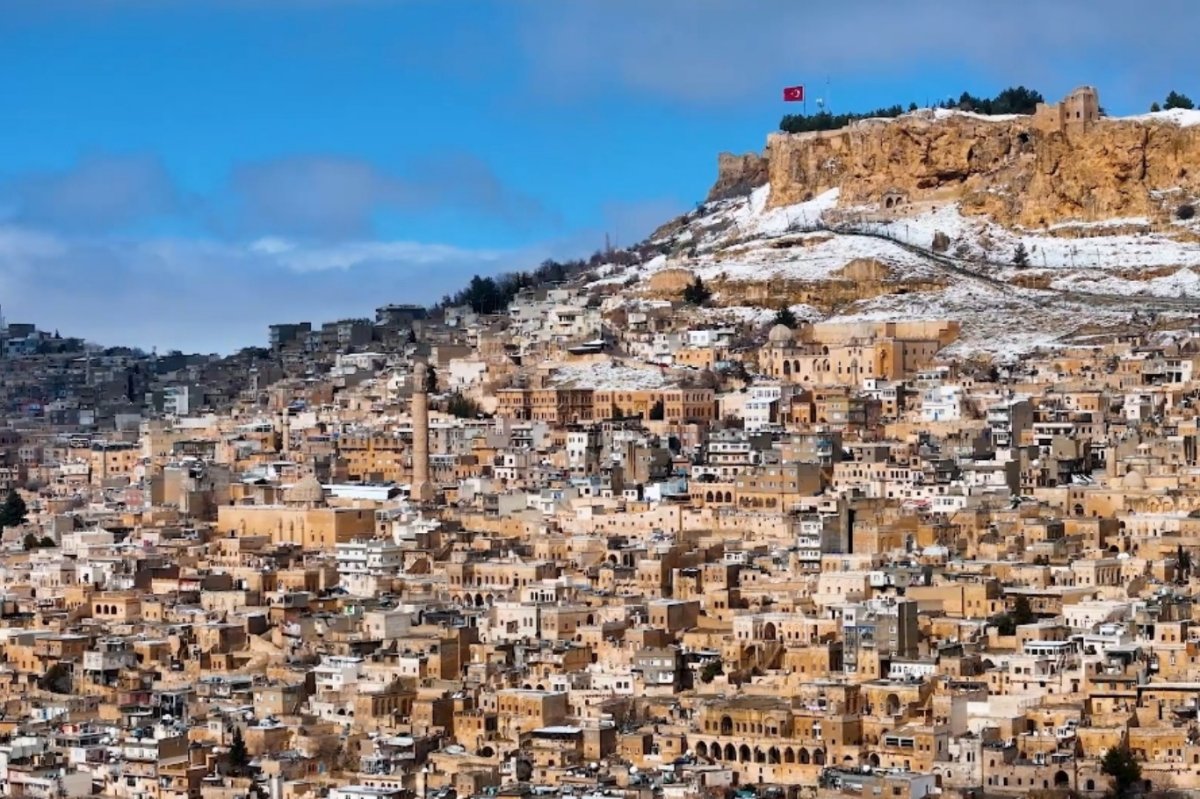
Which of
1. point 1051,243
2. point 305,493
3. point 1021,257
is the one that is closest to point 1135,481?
point 305,493

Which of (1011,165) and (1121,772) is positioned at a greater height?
(1011,165)

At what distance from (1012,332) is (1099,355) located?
4.88 metres

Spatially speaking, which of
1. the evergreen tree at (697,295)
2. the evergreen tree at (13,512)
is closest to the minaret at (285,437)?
the evergreen tree at (13,512)

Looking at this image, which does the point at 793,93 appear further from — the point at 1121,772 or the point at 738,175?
the point at 1121,772

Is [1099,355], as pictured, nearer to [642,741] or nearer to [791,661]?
[791,661]

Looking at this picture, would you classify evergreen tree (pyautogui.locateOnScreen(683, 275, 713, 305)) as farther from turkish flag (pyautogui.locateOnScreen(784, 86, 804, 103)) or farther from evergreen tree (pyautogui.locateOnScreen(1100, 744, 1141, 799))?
evergreen tree (pyautogui.locateOnScreen(1100, 744, 1141, 799))

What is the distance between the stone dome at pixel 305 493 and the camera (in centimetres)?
5197

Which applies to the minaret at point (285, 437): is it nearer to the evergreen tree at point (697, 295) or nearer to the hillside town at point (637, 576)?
the hillside town at point (637, 576)

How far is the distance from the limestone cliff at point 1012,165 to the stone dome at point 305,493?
2338cm

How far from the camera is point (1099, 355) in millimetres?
58375

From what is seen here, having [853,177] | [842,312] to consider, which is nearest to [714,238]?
[853,177]

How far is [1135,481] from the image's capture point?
4638 centimetres

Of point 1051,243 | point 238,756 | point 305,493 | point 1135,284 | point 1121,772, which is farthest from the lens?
point 1051,243

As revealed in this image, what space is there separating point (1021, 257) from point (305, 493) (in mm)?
22292
